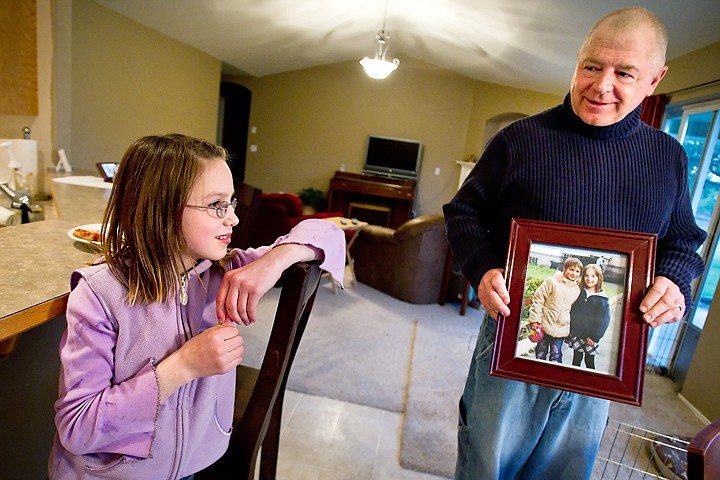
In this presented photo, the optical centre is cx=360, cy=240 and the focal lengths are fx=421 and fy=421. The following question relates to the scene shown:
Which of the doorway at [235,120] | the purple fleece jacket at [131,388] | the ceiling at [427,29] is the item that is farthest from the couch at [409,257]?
the doorway at [235,120]

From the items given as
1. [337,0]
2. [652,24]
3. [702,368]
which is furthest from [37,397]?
[337,0]

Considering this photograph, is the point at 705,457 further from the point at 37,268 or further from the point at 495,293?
the point at 37,268

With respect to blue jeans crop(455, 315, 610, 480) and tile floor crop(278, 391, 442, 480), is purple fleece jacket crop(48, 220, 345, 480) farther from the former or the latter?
tile floor crop(278, 391, 442, 480)

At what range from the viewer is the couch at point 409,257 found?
3.83m

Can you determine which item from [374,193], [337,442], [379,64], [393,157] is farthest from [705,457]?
[393,157]

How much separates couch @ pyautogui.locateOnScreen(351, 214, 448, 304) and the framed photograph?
2.93 meters

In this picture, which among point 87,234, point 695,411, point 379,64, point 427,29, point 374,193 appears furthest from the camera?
point 374,193

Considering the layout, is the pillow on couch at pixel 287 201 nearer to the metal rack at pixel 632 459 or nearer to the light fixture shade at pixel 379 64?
the light fixture shade at pixel 379 64

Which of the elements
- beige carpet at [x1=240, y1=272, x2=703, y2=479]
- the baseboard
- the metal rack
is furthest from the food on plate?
the baseboard

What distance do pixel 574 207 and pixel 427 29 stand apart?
4960 mm

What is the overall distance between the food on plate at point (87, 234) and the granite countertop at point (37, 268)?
2 cm

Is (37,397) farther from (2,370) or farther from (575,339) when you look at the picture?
(575,339)

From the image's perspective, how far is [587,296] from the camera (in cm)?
86

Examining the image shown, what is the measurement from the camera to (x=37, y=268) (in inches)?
34.9
